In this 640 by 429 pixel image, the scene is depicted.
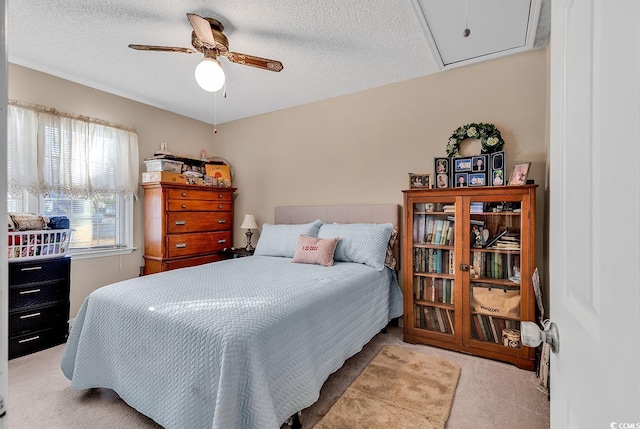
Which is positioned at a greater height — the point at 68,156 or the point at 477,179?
the point at 68,156

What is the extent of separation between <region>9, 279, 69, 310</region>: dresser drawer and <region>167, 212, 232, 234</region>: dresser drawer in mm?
1095

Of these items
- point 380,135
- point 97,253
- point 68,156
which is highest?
point 380,135

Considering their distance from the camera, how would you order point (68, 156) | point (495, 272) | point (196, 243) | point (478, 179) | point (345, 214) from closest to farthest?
point (495, 272), point (478, 179), point (68, 156), point (345, 214), point (196, 243)

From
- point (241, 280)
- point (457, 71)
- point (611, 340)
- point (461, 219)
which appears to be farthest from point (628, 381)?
point (457, 71)

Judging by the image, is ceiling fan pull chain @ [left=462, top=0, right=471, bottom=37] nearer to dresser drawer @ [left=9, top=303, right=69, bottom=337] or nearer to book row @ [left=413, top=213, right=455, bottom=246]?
book row @ [left=413, top=213, right=455, bottom=246]

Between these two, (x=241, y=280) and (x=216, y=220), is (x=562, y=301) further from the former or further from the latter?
(x=216, y=220)

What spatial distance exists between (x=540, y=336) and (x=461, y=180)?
212cm

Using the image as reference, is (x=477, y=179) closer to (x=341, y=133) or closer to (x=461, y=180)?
(x=461, y=180)

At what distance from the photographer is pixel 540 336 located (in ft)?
2.29

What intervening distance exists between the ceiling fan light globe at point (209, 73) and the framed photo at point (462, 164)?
2093 millimetres

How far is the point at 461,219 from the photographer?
2.47 meters

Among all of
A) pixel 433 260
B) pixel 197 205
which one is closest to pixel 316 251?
pixel 433 260

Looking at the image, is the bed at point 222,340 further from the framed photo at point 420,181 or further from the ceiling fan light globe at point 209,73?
the ceiling fan light globe at point 209,73

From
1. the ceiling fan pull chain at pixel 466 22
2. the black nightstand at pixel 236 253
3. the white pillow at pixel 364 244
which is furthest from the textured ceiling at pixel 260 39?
the black nightstand at pixel 236 253
